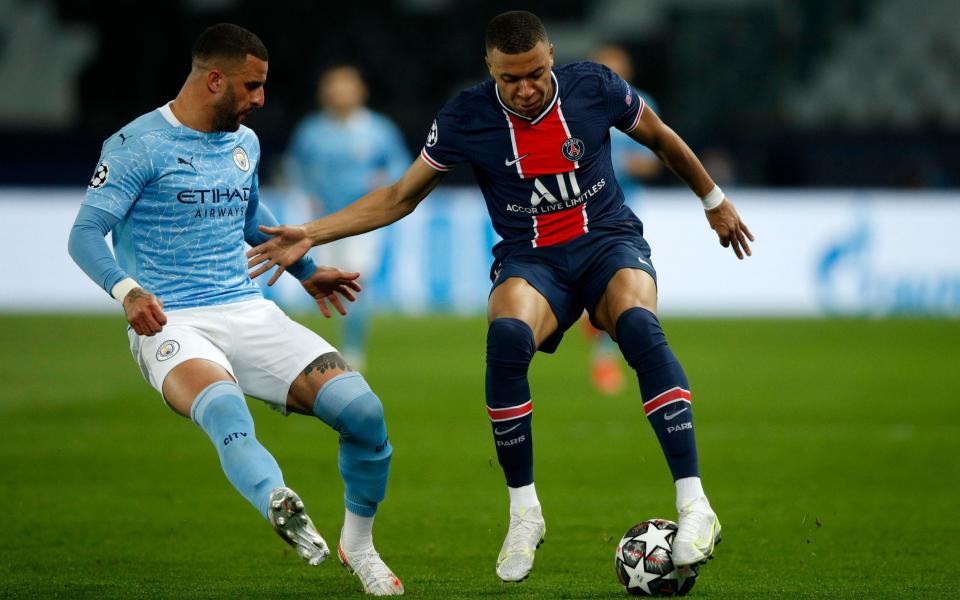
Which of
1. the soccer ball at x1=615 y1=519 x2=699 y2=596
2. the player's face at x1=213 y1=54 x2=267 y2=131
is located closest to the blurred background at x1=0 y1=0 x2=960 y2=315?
the player's face at x1=213 y1=54 x2=267 y2=131

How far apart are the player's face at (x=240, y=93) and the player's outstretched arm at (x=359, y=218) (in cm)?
46

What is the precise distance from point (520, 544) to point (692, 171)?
5.64 ft

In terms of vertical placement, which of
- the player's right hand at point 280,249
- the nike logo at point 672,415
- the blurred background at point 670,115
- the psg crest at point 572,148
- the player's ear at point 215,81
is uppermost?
the player's ear at point 215,81

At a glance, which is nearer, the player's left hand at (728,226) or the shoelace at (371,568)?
the shoelace at (371,568)

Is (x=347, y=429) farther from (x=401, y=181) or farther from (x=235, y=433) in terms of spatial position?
(x=401, y=181)

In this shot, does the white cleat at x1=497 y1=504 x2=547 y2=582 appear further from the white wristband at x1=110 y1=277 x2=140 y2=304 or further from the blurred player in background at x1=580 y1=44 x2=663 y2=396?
the blurred player in background at x1=580 y1=44 x2=663 y2=396

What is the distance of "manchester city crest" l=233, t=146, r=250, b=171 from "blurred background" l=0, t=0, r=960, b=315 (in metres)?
11.8

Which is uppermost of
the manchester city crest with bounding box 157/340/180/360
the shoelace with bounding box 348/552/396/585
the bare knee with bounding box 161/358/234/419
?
the manchester city crest with bounding box 157/340/180/360

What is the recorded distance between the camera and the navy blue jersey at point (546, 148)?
550 centimetres

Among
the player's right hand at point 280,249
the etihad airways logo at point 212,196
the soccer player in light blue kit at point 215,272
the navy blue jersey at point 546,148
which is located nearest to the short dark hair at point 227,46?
the soccer player in light blue kit at point 215,272

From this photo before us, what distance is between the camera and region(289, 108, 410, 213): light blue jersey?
13.3 m

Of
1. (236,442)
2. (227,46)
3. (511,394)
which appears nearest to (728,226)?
(511,394)

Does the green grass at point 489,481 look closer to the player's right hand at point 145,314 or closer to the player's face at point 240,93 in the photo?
the player's right hand at point 145,314

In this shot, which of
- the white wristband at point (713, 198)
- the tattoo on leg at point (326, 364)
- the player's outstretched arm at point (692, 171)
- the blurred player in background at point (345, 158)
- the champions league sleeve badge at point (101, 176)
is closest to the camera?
the champions league sleeve badge at point (101, 176)
